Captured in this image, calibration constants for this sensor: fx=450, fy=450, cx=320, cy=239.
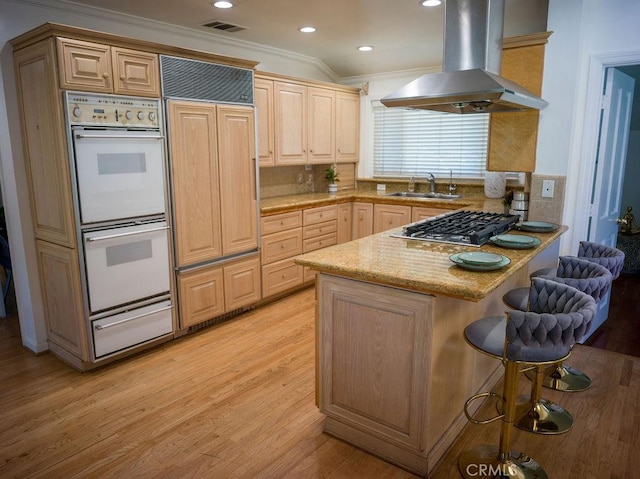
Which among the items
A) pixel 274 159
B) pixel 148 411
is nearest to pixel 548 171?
pixel 274 159

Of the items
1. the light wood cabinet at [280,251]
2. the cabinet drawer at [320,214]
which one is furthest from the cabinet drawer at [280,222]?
the cabinet drawer at [320,214]

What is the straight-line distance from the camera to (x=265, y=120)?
436 cm

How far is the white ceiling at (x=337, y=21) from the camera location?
3.27 meters

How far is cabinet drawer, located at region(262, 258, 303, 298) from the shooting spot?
4.21 m

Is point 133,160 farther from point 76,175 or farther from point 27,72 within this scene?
point 27,72

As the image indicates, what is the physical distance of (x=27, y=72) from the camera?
9.39 feet

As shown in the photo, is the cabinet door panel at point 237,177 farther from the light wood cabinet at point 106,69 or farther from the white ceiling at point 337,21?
the white ceiling at point 337,21

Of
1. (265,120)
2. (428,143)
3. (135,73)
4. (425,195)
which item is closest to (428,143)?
(428,143)

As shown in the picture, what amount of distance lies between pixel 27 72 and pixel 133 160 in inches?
32.5

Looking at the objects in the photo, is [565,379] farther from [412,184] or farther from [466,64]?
[412,184]

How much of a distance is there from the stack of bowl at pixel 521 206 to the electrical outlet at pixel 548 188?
5.1 inches

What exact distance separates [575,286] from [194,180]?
2.60 meters

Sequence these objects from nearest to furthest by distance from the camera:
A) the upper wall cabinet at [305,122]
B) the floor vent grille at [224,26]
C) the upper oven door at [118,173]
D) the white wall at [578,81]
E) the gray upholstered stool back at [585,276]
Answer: the gray upholstered stool back at [585,276]
the upper oven door at [118,173]
the white wall at [578,81]
the floor vent grille at [224,26]
the upper wall cabinet at [305,122]

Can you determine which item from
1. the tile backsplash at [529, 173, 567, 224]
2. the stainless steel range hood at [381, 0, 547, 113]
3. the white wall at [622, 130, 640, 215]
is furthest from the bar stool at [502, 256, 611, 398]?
the white wall at [622, 130, 640, 215]
